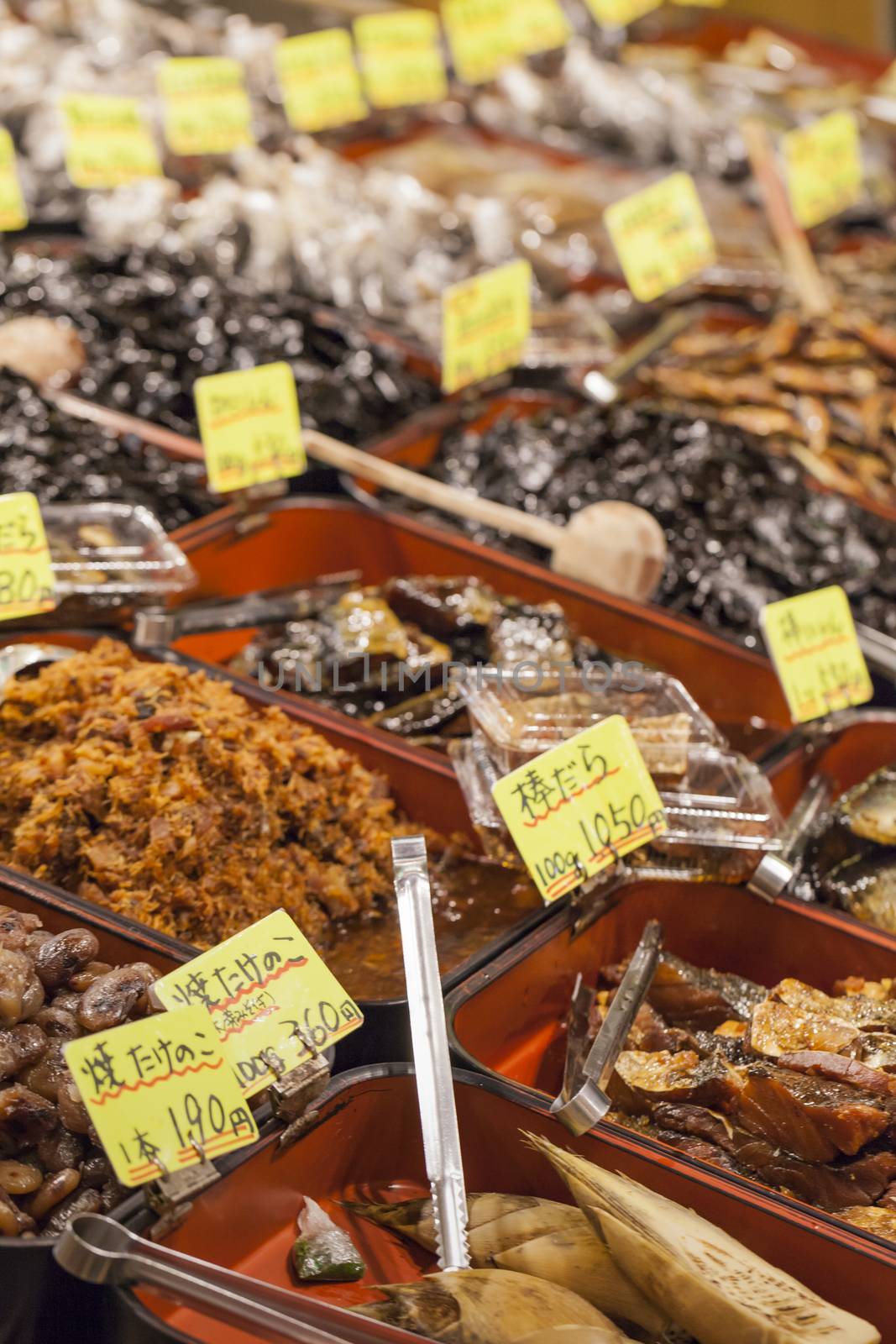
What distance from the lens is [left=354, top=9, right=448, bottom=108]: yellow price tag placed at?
5.15 metres

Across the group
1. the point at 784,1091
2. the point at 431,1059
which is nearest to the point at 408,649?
the point at 431,1059

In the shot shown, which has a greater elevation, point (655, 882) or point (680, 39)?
point (680, 39)

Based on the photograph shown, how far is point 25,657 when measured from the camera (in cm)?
246

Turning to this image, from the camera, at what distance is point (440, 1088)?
174cm

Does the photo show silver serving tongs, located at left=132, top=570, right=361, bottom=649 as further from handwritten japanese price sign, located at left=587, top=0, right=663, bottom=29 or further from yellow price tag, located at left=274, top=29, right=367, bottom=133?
handwritten japanese price sign, located at left=587, top=0, right=663, bottom=29

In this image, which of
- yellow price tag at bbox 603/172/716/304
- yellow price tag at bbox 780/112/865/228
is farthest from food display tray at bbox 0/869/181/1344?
yellow price tag at bbox 780/112/865/228

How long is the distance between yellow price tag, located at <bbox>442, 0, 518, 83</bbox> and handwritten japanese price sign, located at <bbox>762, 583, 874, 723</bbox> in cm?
362

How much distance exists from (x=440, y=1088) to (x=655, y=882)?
62cm

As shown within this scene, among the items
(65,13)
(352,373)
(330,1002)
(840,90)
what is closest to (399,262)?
(352,373)

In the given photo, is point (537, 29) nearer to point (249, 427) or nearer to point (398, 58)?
point (398, 58)

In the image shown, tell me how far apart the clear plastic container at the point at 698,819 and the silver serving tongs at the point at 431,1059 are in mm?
323

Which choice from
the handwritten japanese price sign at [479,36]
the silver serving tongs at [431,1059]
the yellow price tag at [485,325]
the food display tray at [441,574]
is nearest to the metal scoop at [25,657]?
the food display tray at [441,574]

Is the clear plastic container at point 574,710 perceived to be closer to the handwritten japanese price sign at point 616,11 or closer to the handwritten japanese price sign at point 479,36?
the handwritten japanese price sign at point 479,36

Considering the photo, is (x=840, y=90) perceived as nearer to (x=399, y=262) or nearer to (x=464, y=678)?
(x=399, y=262)
